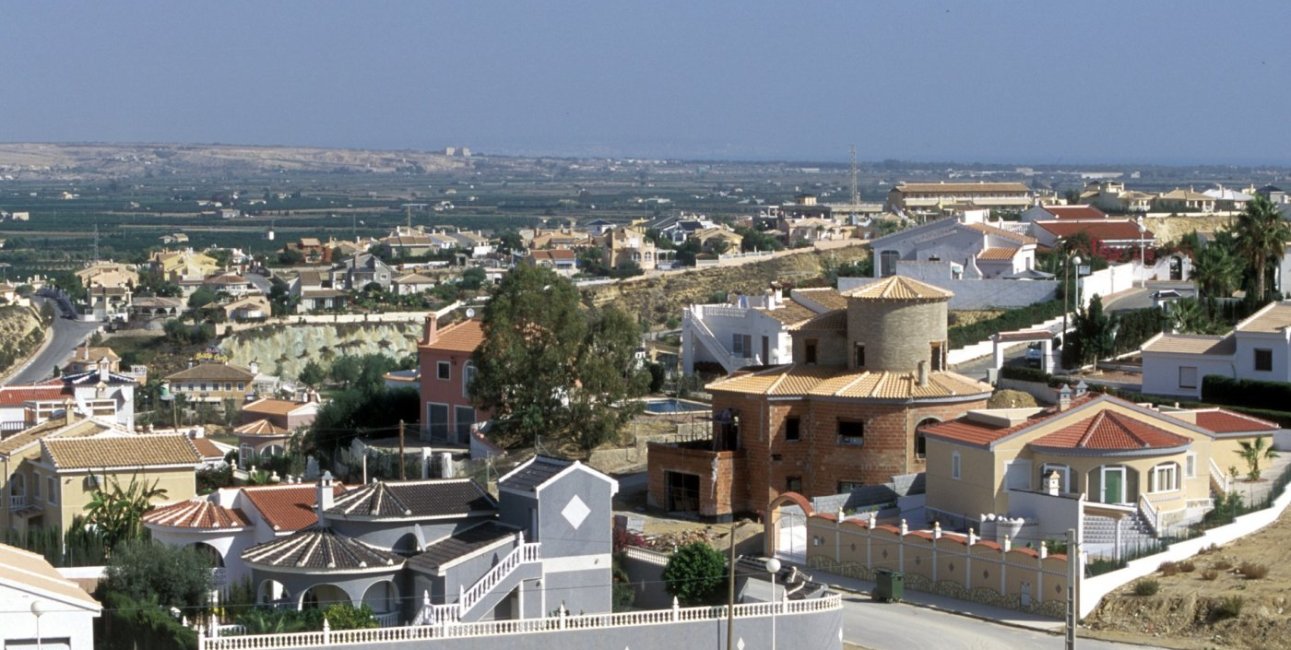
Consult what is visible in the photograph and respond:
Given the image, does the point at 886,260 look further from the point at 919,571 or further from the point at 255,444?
the point at 919,571

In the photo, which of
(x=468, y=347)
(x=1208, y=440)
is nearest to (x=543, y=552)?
(x=1208, y=440)

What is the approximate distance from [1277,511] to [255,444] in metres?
30.9

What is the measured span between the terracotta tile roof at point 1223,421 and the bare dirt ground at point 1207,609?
5405mm

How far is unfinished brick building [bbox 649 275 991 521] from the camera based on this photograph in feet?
130

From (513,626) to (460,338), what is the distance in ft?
73.7

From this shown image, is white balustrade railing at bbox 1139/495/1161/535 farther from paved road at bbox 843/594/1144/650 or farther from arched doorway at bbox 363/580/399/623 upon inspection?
arched doorway at bbox 363/580/399/623

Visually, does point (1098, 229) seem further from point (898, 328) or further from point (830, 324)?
point (898, 328)

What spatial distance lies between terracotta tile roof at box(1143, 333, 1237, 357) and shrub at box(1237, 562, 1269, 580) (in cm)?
1301

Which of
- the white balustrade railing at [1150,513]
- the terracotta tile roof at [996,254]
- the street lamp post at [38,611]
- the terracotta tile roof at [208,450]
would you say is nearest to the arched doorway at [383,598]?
the street lamp post at [38,611]

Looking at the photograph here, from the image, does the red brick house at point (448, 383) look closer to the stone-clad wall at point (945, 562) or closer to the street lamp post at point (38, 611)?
the stone-clad wall at point (945, 562)

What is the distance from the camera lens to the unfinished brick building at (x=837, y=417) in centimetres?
3972

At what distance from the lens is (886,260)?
67.4 metres

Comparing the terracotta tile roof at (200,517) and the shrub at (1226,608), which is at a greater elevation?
the terracotta tile roof at (200,517)

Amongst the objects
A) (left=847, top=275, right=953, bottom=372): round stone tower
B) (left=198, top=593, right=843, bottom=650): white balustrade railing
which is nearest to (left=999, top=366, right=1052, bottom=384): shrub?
(left=847, top=275, right=953, bottom=372): round stone tower
